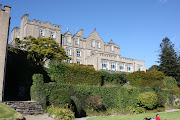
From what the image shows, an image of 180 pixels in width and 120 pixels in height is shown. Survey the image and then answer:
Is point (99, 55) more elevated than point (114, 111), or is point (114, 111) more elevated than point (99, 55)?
point (99, 55)

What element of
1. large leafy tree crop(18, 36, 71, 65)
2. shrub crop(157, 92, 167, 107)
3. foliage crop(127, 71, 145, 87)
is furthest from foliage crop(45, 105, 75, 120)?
foliage crop(127, 71, 145, 87)

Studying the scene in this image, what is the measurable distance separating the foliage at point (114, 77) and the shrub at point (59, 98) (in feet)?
49.1

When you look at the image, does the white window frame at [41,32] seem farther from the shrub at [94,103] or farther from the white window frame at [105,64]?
the shrub at [94,103]

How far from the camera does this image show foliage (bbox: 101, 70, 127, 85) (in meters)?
31.0

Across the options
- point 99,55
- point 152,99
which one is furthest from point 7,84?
point 99,55

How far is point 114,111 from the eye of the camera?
2069 cm

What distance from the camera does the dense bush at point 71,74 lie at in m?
23.0

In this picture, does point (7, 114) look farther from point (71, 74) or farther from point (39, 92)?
point (71, 74)

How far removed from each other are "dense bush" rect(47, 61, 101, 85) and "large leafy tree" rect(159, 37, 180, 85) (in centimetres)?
2033

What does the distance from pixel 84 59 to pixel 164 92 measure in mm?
22076

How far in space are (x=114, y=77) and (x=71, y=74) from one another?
417 inches

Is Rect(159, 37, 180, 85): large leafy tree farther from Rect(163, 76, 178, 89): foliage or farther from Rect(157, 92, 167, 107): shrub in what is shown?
Rect(157, 92, 167, 107): shrub

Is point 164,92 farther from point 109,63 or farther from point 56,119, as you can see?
point 56,119

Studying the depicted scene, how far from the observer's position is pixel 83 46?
45.8 m
